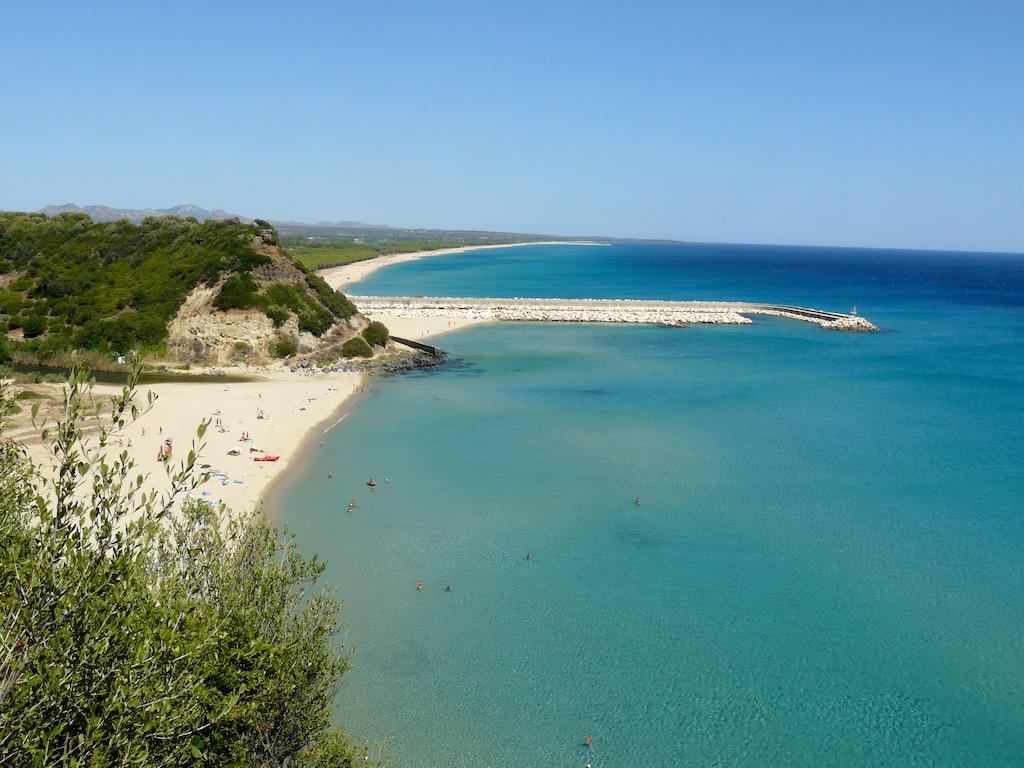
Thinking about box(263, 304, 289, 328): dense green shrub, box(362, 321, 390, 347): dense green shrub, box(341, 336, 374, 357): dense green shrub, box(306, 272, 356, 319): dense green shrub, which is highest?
box(306, 272, 356, 319): dense green shrub

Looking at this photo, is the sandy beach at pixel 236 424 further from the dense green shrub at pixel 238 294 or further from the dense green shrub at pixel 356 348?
the dense green shrub at pixel 238 294

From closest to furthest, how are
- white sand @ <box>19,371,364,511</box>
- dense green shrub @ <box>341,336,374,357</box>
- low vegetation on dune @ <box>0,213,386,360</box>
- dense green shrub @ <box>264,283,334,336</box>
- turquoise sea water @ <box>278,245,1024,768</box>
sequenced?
turquoise sea water @ <box>278,245,1024,768</box> < white sand @ <box>19,371,364,511</box> < low vegetation on dune @ <box>0,213,386,360</box> < dense green shrub @ <box>264,283,334,336</box> < dense green shrub @ <box>341,336,374,357</box>

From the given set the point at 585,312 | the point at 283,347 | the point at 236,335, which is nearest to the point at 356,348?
the point at 283,347

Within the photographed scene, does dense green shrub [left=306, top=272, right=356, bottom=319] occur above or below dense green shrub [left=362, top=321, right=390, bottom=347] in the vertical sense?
above

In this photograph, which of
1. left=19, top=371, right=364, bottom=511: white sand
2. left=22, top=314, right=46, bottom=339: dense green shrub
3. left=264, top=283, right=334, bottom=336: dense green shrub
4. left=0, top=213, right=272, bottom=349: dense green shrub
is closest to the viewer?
left=19, top=371, right=364, bottom=511: white sand

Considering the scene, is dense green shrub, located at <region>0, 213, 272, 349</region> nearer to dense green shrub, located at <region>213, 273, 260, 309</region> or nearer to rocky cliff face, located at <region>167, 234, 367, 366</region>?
rocky cliff face, located at <region>167, 234, 367, 366</region>

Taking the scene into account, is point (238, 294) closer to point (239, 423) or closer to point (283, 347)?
point (283, 347)

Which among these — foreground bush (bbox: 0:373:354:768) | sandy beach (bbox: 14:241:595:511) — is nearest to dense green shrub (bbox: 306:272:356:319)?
sandy beach (bbox: 14:241:595:511)
